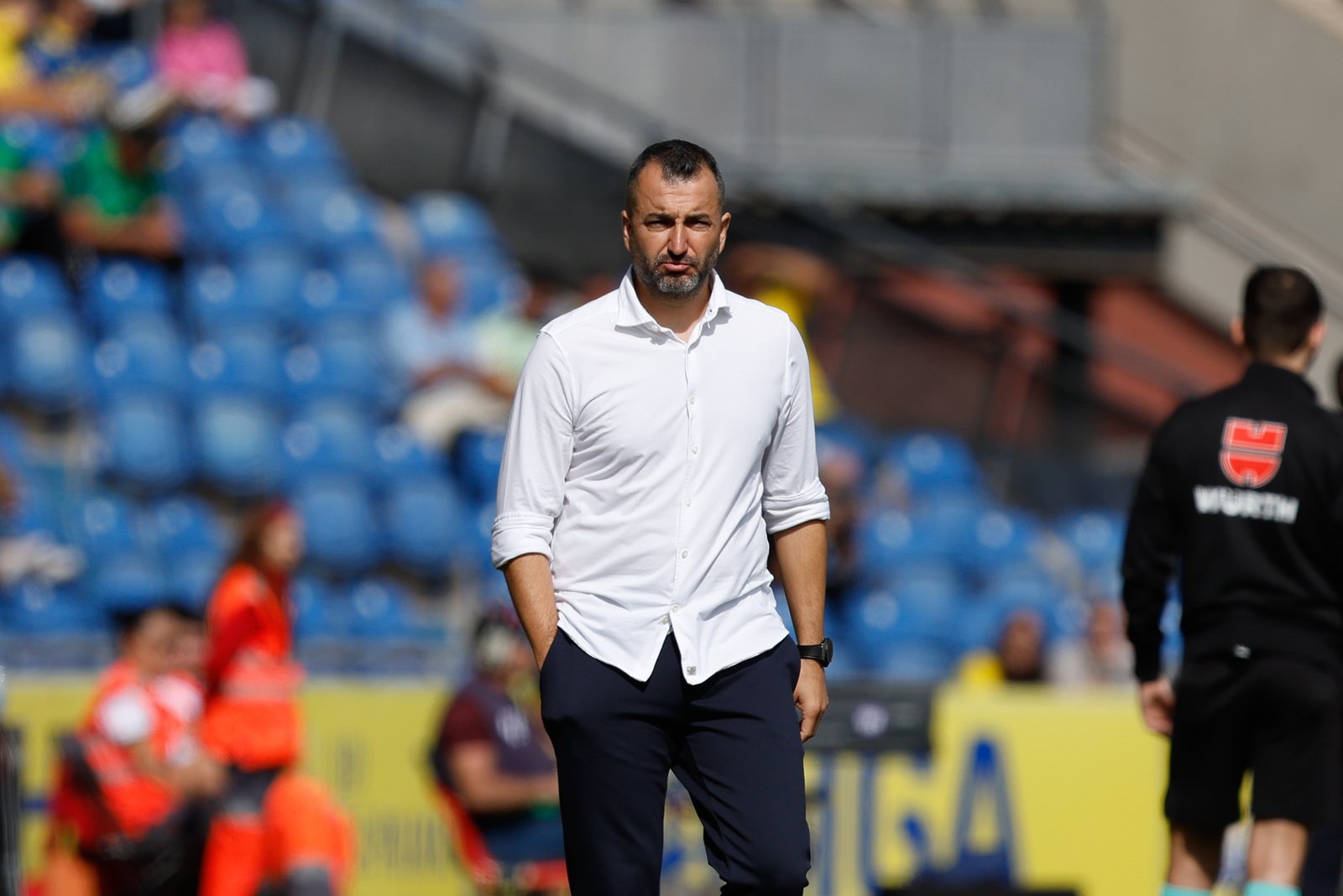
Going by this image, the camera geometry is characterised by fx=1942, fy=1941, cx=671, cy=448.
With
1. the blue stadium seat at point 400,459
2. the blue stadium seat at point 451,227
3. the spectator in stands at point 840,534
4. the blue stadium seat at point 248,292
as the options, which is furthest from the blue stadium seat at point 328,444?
the spectator in stands at point 840,534

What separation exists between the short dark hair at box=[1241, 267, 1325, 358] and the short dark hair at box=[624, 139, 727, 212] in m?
2.01

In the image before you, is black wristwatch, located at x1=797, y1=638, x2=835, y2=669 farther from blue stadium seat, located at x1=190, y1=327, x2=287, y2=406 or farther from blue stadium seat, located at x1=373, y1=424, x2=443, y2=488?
blue stadium seat, located at x1=190, y1=327, x2=287, y2=406

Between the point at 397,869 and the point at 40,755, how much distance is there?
1.61m

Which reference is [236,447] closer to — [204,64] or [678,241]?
[204,64]

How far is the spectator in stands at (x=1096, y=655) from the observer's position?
9.72 meters

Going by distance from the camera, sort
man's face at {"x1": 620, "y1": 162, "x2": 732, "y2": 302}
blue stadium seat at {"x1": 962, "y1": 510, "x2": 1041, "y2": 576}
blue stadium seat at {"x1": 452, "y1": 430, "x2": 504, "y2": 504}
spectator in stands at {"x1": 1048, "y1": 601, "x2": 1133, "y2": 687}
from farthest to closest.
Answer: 1. blue stadium seat at {"x1": 962, "y1": 510, "x2": 1041, "y2": 576}
2. blue stadium seat at {"x1": 452, "y1": 430, "x2": 504, "y2": 504}
3. spectator in stands at {"x1": 1048, "y1": 601, "x2": 1133, "y2": 687}
4. man's face at {"x1": 620, "y1": 162, "x2": 732, "y2": 302}

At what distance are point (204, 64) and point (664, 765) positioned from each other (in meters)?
9.96

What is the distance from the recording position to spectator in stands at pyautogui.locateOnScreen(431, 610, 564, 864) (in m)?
7.79

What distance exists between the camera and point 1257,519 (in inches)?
208

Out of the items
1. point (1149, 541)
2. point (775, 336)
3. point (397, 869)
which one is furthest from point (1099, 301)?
point (775, 336)

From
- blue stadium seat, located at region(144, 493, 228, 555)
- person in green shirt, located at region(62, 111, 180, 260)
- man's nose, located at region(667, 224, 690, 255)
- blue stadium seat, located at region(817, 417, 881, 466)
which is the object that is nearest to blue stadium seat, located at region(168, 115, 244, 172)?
person in green shirt, located at region(62, 111, 180, 260)

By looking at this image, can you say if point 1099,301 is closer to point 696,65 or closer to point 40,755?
point 696,65

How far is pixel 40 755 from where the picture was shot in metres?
8.35

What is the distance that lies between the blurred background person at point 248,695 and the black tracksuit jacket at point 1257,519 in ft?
11.7
